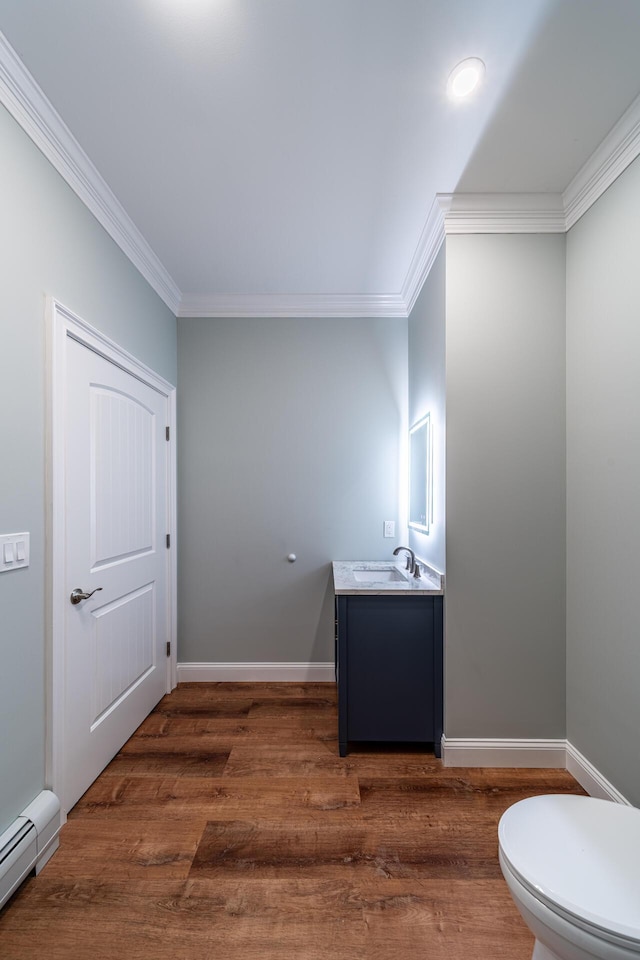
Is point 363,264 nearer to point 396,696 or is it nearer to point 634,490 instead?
point 634,490

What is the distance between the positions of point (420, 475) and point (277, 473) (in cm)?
101

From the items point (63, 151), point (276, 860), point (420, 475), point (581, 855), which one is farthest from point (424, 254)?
point (276, 860)

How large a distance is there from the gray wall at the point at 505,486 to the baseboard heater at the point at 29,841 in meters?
1.66

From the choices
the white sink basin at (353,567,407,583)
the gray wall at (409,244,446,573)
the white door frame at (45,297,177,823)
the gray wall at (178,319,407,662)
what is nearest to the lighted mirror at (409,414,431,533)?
the gray wall at (409,244,446,573)

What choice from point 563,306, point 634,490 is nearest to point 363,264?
point 563,306

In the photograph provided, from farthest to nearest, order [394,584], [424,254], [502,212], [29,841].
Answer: [424,254], [394,584], [502,212], [29,841]

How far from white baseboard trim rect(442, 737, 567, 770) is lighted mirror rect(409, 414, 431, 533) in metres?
1.05

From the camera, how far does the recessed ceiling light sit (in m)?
1.44

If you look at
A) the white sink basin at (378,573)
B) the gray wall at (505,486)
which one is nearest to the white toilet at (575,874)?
the gray wall at (505,486)

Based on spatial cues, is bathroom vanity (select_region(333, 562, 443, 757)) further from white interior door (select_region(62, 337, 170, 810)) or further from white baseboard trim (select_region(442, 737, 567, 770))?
white interior door (select_region(62, 337, 170, 810))

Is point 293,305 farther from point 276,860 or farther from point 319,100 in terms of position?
point 276,860

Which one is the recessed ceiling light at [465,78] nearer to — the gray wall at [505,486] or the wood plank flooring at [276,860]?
the gray wall at [505,486]

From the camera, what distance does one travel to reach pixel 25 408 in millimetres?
1552

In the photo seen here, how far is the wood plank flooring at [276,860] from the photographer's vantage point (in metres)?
1.32
